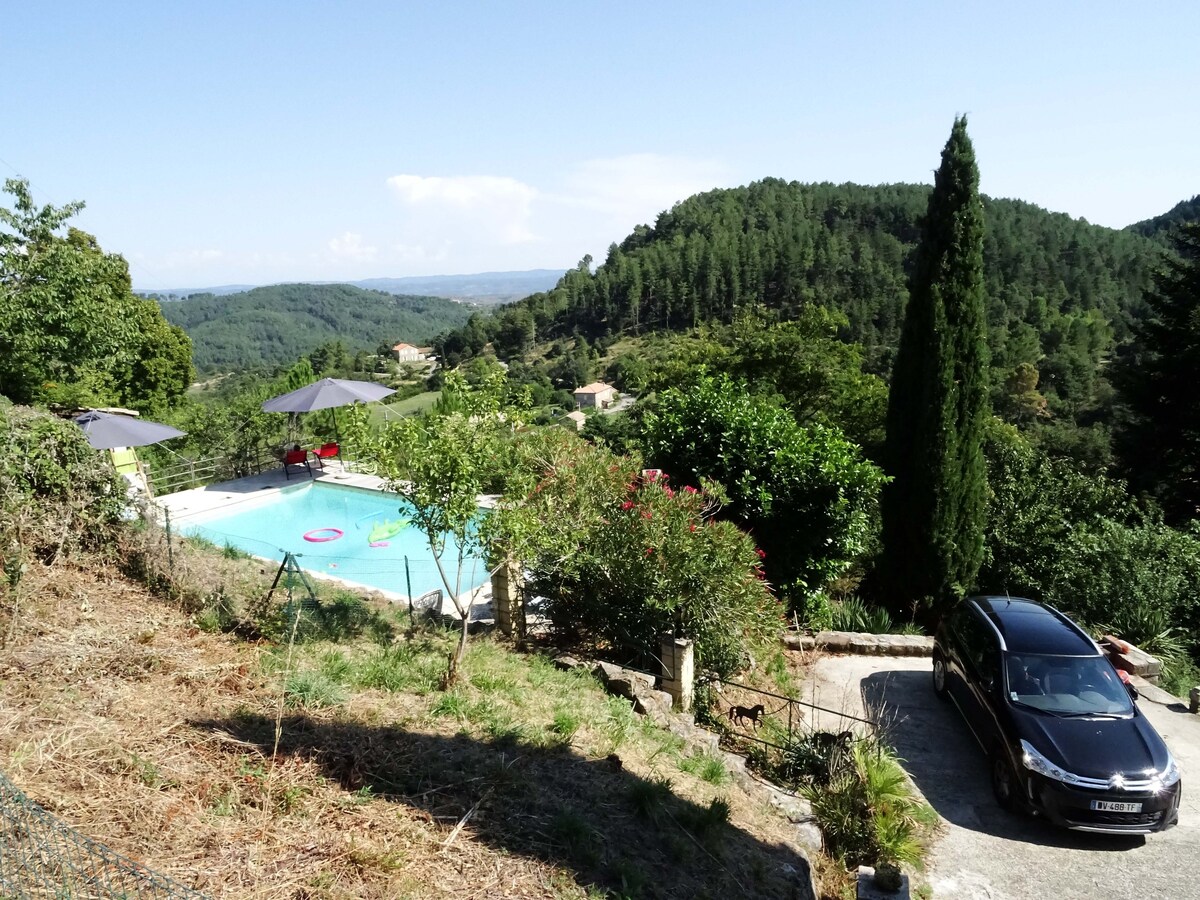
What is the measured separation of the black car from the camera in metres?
5.52

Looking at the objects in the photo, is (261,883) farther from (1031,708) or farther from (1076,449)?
(1076,449)

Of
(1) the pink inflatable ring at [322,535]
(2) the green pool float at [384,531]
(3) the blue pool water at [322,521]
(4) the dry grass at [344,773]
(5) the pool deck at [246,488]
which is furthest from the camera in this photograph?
(5) the pool deck at [246,488]

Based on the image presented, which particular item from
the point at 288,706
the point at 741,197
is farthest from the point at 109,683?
the point at 741,197

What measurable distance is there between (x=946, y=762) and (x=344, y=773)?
559 cm

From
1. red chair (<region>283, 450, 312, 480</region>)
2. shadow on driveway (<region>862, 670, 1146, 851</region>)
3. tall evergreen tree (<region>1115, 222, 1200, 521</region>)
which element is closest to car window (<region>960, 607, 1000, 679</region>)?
shadow on driveway (<region>862, 670, 1146, 851</region>)

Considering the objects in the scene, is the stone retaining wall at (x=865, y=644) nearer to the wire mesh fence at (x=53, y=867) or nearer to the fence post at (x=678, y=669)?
the fence post at (x=678, y=669)

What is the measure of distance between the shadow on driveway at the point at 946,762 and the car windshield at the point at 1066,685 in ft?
3.05

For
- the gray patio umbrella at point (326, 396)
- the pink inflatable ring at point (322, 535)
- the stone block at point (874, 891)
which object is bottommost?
the pink inflatable ring at point (322, 535)

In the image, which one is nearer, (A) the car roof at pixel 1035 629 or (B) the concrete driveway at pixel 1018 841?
(B) the concrete driveway at pixel 1018 841

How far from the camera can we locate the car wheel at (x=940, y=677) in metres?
8.05

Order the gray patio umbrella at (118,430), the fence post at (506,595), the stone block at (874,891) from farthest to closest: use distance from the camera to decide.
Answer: the gray patio umbrella at (118,430) < the fence post at (506,595) < the stone block at (874,891)

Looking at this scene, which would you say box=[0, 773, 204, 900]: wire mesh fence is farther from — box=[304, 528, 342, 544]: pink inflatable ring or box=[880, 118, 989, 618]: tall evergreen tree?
box=[304, 528, 342, 544]: pink inflatable ring

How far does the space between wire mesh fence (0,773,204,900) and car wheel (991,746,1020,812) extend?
5.97 m

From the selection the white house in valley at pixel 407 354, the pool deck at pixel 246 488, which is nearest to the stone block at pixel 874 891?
the pool deck at pixel 246 488
